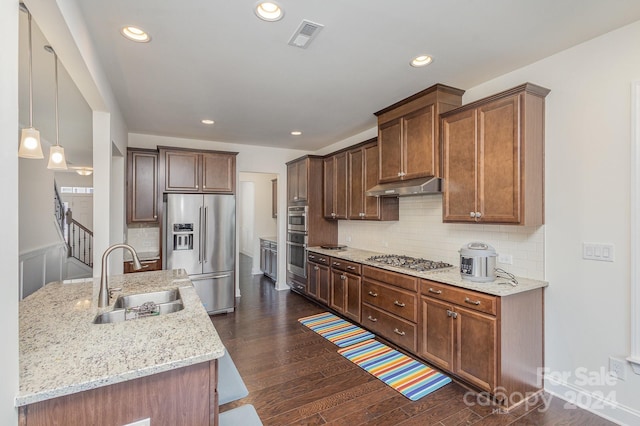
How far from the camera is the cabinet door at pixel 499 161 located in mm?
2408

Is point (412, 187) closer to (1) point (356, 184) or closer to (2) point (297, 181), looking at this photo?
(1) point (356, 184)

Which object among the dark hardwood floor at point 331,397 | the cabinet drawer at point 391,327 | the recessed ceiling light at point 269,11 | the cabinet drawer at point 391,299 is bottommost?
the dark hardwood floor at point 331,397

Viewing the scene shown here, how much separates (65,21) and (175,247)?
317cm

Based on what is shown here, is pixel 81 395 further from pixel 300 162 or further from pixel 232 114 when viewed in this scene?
pixel 300 162

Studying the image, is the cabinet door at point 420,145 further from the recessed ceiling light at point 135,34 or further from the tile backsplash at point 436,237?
the recessed ceiling light at point 135,34

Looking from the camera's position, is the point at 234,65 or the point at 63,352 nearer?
the point at 63,352

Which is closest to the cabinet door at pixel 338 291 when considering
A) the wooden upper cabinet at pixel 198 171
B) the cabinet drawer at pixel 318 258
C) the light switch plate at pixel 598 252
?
the cabinet drawer at pixel 318 258

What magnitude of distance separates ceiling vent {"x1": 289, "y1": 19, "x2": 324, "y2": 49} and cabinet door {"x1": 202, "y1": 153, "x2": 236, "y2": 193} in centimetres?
275

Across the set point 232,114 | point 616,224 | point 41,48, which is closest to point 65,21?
point 41,48

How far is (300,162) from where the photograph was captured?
5.37 m

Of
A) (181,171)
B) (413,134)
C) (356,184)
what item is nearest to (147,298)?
Result: (181,171)

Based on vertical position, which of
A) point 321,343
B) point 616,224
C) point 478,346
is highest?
point 616,224

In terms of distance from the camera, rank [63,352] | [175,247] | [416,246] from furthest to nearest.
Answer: [175,247] → [416,246] → [63,352]

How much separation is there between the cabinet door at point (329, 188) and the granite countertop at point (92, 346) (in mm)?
3313
